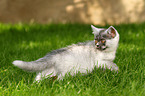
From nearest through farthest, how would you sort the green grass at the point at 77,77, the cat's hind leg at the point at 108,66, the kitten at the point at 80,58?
the green grass at the point at 77,77 < the kitten at the point at 80,58 < the cat's hind leg at the point at 108,66

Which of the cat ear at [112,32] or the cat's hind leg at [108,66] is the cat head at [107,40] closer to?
the cat ear at [112,32]

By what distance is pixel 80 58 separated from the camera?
282 centimetres

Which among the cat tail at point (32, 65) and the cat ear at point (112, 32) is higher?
the cat ear at point (112, 32)

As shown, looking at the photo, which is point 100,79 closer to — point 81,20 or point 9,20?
point 81,20

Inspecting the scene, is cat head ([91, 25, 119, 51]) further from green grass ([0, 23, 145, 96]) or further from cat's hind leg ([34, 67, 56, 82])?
cat's hind leg ([34, 67, 56, 82])

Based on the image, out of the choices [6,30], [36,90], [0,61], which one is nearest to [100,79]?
[36,90]

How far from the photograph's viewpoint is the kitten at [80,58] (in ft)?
8.86

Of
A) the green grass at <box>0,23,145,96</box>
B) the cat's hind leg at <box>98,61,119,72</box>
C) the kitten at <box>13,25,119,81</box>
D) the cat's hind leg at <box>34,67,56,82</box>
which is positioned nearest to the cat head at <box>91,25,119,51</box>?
the kitten at <box>13,25,119,81</box>

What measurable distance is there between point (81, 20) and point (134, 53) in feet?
11.1

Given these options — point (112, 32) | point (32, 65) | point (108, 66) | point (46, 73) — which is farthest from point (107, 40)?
point (32, 65)

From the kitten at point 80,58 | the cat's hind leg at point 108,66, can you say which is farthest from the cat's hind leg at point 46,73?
the cat's hind leg at point 108,66

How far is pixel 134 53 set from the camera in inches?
151

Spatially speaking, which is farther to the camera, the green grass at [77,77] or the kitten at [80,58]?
the kitten at [80,58]

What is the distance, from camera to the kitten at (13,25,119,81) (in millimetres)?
2701
